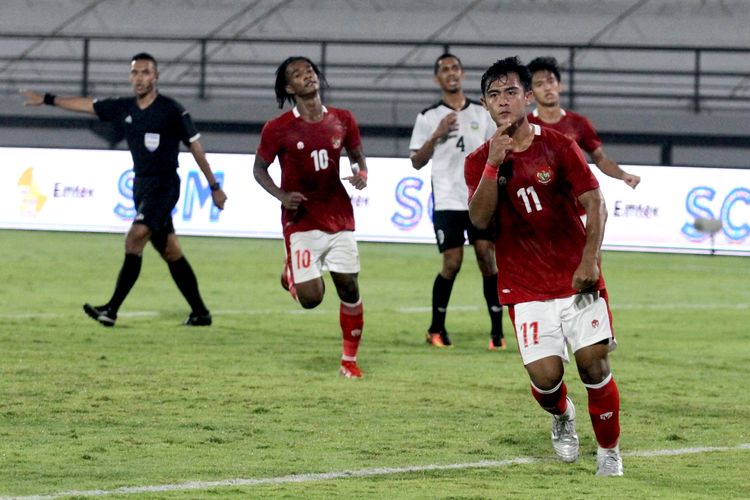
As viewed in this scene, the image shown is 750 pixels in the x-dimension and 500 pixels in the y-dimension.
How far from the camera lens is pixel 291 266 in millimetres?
10430

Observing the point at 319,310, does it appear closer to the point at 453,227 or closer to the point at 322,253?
the point at 453,227

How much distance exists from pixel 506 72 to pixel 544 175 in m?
0.50

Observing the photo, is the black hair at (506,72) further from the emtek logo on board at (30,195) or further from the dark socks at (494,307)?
the emtek logo on board at (30,195)

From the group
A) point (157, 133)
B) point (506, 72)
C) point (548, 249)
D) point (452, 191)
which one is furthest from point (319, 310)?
point (506, 72)

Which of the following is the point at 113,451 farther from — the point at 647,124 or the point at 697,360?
the point at 647,124

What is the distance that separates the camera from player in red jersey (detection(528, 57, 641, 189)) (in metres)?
11.5

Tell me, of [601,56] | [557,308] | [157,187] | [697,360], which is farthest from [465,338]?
[601,56]

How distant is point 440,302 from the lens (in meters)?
12.0

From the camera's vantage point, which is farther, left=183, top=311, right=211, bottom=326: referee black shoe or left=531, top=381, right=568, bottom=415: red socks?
left=183, top=311, right=211, bottom=326: referee black shoe

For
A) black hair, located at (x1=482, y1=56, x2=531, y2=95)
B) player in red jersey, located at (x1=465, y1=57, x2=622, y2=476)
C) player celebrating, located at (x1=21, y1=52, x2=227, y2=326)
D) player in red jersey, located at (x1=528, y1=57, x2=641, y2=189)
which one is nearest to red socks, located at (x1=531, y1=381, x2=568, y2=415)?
player in red jersey, located at (x1=465, y1=57, x2=622, y2=476)

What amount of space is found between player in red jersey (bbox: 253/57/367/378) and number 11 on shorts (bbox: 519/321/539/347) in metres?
3.35

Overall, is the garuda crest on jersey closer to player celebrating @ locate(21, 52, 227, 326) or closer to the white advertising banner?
player celebrating @ locate(21, 52, 227, 326)

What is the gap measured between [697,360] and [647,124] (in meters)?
16.2

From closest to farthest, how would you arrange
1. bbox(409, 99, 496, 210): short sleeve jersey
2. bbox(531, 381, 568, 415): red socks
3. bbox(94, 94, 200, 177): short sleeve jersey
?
1. bbox(531, 381, 568, 415): red socks
2. bbox(409, 99, 496, 210): short sleeve jersey
3. bbox(94, 94, 200, 177): short sleeve jersey
